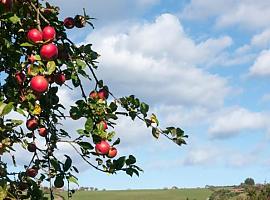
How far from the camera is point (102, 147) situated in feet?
10.0

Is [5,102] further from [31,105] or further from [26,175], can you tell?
[26,175]

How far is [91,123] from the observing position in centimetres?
306

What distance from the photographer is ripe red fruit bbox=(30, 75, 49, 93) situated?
2.81 m

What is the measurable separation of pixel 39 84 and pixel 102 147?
0.53 metres

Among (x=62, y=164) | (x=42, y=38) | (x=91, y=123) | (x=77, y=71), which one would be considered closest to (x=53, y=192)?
(x=62, y=164)

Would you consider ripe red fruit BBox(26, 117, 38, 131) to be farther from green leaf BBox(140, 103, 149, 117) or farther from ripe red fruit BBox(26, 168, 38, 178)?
green leaf BBox(140, 103, 149, 117)

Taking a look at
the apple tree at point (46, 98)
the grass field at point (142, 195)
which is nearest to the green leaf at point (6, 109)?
the apple tree at point (46, 98)

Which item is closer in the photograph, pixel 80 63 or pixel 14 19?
pixel 14 19

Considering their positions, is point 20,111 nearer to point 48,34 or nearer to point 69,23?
point 48,34

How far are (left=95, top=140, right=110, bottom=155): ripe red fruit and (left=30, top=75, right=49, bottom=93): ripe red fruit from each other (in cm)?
49

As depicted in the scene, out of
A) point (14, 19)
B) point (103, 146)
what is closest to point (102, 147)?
point (103, 146)

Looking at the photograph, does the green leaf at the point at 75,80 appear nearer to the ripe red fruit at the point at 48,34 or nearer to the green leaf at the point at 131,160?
the ripe red fruit at the point at 48,34

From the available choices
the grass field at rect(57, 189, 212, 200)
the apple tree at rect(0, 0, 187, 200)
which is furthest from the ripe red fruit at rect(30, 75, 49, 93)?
the grass field at rect(57, 189, 212, 200)

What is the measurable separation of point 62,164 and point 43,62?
2.19ft
